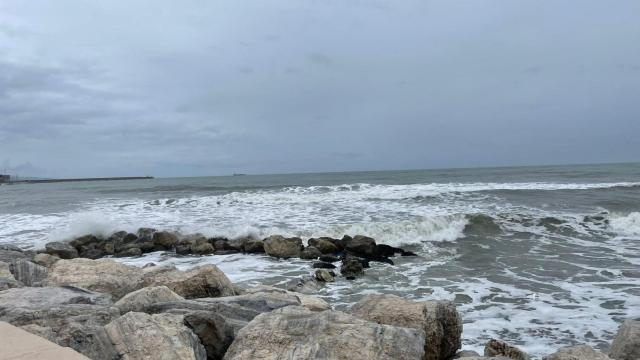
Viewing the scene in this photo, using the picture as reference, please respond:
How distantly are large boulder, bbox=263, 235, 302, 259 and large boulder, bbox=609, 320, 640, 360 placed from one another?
8.32 meters

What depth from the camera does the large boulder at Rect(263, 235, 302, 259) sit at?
12234mm

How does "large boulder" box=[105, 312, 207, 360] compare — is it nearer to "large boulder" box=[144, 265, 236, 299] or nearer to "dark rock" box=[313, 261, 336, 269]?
"large boulder" box=[144, 265, 236, 299]

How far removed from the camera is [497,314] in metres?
7.15

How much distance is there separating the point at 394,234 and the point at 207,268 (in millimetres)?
9256

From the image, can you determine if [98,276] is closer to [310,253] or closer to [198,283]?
[198,283]

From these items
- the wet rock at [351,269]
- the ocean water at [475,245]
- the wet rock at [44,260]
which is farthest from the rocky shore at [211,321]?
the wet rock at [351,269]

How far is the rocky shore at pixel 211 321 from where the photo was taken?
3.63 metres

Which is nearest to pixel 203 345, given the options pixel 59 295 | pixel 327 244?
pixel 59 295

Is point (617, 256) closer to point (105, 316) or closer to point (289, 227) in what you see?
point (289, 227)

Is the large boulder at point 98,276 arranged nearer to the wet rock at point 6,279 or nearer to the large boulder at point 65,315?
the wet rock at point 6,279

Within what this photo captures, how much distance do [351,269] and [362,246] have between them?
2328 millimetres

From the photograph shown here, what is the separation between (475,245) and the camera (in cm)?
1347

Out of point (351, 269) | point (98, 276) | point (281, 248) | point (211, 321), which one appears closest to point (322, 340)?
point (211, 321)

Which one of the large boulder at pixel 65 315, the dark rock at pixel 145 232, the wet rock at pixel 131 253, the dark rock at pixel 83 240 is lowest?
the wet rock at pixel 131 253
